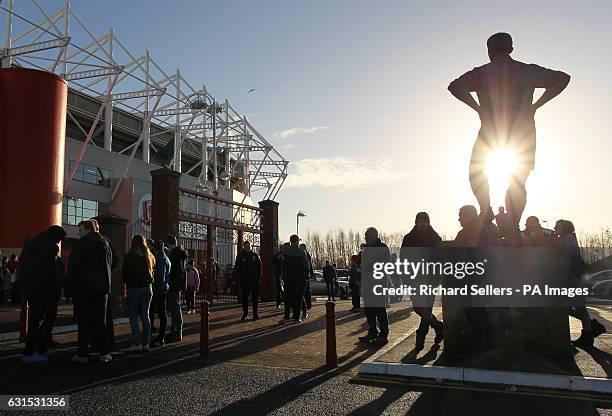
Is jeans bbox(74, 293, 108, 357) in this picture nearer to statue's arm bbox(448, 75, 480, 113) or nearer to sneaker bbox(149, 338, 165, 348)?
sneaker bbox(149, 338, 165, 348)

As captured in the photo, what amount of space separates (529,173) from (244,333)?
582cm

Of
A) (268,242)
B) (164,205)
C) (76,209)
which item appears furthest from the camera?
(76,209)

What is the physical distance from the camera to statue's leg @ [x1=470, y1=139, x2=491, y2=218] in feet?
21.0

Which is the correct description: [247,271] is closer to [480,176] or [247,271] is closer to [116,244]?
[116,244]

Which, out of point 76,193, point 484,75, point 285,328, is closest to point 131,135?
point 76,193

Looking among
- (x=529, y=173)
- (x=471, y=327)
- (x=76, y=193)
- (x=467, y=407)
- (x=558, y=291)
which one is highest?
(x=76, y=193)

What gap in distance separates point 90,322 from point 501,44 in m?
6.27

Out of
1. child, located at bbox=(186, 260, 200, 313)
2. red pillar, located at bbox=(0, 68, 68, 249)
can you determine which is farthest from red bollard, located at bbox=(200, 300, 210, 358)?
red pillar, located at bbox=(0, 68, 68, 249)

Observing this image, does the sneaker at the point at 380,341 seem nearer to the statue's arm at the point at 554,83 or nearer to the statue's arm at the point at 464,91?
the statue's arm at the point at 464,91

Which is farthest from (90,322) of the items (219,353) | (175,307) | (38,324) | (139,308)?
(175,307)

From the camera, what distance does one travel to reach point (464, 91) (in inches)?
257

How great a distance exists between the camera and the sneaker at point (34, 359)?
670 cm

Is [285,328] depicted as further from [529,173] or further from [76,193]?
[76,193]

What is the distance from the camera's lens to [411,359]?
626cm
